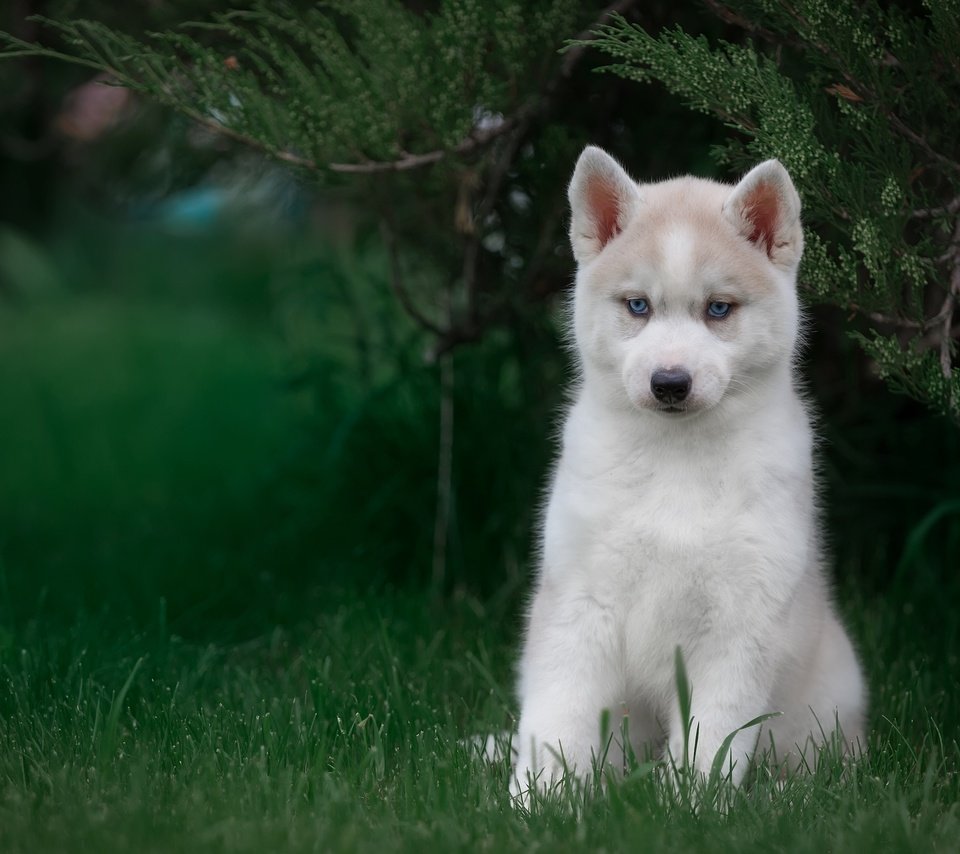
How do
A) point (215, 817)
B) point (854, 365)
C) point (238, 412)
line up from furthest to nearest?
point (238, 412) → point (854, 365) → point (215, 817)

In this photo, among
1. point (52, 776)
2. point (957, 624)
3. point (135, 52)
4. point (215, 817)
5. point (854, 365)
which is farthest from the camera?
point (854, 365)

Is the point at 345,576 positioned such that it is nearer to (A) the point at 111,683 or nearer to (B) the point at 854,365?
(A) the point at 111,683

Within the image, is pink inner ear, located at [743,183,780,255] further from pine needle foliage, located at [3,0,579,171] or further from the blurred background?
pine needle foliage, located at [3,0,579,171]

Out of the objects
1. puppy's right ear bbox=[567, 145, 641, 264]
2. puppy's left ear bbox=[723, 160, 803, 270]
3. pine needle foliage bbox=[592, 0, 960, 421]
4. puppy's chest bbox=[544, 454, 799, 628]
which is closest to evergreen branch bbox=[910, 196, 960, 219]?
pine needle foliage bbox=[592, 0, 960, 421]

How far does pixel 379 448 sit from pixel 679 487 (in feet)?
8.19

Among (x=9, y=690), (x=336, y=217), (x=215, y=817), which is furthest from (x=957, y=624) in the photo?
(x=336, y=217)

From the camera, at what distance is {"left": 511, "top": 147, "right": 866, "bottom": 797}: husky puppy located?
2.96 m

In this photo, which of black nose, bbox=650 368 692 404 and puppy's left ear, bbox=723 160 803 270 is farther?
puppy's left ear, bbox=723 160 803 270

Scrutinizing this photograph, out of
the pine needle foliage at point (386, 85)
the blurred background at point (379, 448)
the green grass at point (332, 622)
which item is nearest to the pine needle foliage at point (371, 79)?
the pine needle foliage at point (386, 85)

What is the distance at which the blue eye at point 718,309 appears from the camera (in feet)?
9.83

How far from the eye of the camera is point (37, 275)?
443 inches

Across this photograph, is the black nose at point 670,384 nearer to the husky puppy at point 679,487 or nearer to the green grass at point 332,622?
the husky puppy at point 679,487

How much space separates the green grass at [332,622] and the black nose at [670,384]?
0.86m

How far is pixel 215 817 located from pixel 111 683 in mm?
1020
